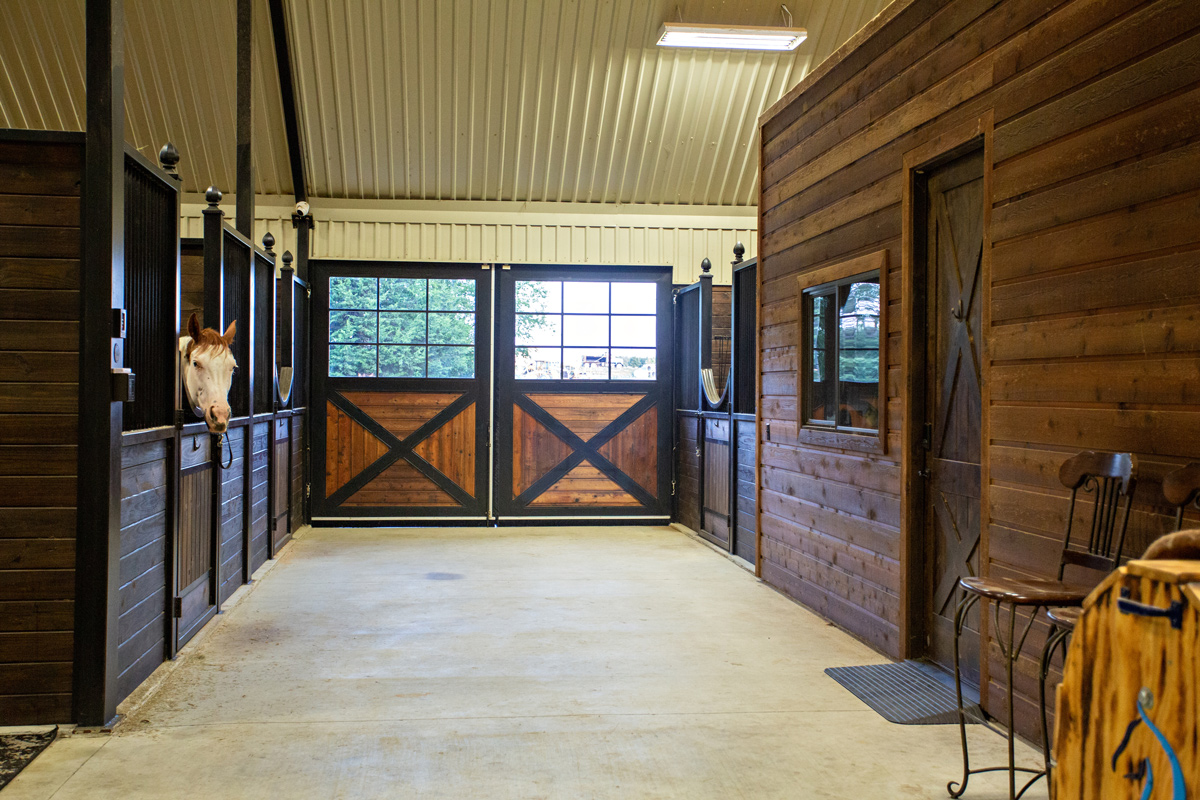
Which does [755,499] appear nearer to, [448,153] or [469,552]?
[469,552]

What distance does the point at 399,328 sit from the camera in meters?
8.50

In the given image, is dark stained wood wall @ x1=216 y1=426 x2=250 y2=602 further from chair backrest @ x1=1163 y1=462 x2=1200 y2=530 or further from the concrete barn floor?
chair backrest @ x1=1163 y1=462 x2=1200 y2=530

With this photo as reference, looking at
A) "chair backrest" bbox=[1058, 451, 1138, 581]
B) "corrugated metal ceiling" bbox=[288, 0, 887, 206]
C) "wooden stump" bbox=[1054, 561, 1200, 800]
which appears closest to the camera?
"wooden stump" bbox=[1054, 561, 1200, 800]

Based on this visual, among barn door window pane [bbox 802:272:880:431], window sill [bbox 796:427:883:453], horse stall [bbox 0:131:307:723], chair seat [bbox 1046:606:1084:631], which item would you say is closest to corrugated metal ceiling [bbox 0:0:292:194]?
horse stall [bbox 0:131:307:723]

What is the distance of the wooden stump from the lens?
5.17 ft

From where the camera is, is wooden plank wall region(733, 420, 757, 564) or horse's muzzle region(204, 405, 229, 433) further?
wooden plank wall region(733, 420, 757, 564)

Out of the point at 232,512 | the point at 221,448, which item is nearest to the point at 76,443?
the point at 221,448

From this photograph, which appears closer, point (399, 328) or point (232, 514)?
point (232, 514)

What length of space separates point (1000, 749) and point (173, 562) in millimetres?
3375

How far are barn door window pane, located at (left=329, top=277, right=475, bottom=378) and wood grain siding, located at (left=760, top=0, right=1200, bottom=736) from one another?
4411 millimetres

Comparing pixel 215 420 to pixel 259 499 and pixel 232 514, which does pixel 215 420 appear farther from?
pixel 259 499

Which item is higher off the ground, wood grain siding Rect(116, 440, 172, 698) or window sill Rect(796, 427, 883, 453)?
window sill Rect(796, 427, 883, 453)

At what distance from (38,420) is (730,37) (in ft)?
18.1

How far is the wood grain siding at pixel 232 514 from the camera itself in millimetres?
4948
